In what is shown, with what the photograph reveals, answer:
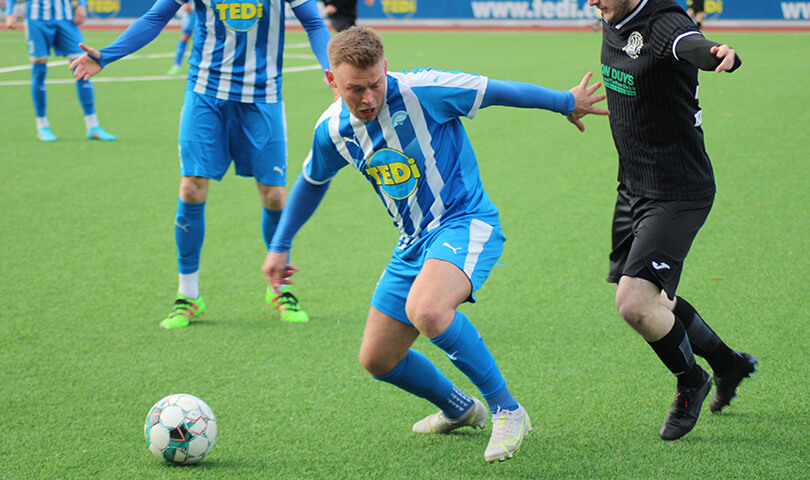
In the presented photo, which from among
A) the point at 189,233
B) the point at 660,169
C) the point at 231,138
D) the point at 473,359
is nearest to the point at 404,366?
the point at 473,359

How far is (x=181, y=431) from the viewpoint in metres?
2.96

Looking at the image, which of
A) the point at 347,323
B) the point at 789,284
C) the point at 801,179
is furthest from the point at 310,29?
the point at 801,179

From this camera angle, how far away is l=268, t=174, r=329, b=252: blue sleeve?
3186mm

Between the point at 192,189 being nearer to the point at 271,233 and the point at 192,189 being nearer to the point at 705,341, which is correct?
the point at 271,233

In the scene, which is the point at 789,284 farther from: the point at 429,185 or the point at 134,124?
the point at 134,124

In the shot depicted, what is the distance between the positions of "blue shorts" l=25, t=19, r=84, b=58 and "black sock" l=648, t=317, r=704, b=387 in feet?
27.7

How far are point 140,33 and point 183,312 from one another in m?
1.55

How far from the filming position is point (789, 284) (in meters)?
4.70

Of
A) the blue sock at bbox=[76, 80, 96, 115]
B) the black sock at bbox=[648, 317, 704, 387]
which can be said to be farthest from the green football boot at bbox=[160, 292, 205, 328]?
the blue sock at bbox=[76, 80, 96, 115]

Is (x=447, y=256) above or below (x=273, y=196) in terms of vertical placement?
above

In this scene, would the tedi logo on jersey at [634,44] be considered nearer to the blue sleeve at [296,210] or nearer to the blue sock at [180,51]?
the blue sleeve at [296,210]

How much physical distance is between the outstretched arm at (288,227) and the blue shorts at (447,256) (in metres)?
0.40

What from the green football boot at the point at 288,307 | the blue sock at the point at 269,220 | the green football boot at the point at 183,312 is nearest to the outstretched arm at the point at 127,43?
the blue sock at the point at 269,220

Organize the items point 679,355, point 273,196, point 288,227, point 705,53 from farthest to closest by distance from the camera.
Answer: point 273,196, point 288,227, point 679,355, point 705,53
